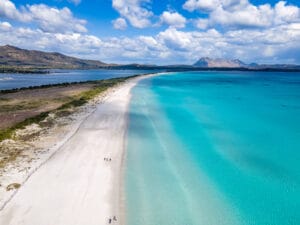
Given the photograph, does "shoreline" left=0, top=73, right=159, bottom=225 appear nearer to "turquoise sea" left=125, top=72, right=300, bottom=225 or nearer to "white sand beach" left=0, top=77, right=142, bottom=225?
"white sand beach" left=0, top=77, right=142, bottom=225

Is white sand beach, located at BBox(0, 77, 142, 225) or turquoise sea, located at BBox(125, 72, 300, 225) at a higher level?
white sand beach, located at BBox(0, 77, 142, 225)

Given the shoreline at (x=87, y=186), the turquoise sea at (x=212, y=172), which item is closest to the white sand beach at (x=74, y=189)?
the shoreline at (x=87, y=186)

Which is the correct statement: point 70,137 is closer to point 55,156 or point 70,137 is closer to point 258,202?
point 55,156

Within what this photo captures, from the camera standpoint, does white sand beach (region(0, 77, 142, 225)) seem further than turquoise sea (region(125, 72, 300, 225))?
No

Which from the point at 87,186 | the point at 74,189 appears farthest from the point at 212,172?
the point at 74,189

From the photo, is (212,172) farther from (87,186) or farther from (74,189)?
(74,189)

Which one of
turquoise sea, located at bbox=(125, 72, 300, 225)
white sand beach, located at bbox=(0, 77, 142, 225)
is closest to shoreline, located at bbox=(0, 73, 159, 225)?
white sand beach, located at bbox=(0, 77, 142, 225)

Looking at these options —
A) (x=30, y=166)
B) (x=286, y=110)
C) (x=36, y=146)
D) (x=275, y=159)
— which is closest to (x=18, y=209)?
(x=30, y=166)

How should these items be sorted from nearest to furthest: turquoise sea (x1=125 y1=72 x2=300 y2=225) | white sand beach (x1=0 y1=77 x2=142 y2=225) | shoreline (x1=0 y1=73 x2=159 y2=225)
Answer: white sand beach (x1=0 y1=77 x2=142 y2=225) → shoreline (x1=0 y1=73 x2=159 y2=225) → turquoise sea (x1=125 y1=72 x2=300 y2=225)
